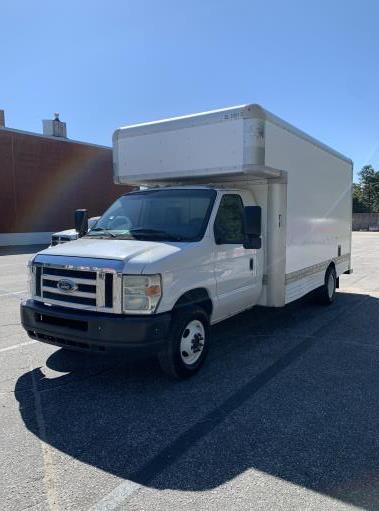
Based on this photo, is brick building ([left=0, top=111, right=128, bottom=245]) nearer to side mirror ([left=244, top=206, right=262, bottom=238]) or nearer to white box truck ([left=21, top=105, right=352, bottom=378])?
white box truck ([left=21, top=105, right=352, bottom=378])

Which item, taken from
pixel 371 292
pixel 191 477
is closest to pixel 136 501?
pixel 191 477

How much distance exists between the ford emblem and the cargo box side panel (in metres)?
3.15

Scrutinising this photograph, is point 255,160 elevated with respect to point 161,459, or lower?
elevated

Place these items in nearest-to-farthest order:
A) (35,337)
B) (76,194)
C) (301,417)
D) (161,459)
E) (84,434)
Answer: (161,459)
(84,434)
(301,417)
(35,337)
(76,194)

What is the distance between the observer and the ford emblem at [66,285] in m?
4.75

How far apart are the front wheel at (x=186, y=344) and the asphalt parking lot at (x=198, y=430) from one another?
0.17 metres

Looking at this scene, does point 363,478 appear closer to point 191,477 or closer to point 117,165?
point 191,477

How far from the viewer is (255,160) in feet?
19.8

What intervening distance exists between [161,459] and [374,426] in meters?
1.94

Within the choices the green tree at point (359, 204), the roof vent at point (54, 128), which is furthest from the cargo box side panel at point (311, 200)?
the green tree at point (359, 204)

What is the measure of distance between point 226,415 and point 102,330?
141 cm

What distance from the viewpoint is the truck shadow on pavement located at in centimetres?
341

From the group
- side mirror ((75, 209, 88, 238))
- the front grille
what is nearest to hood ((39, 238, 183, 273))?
the front grille

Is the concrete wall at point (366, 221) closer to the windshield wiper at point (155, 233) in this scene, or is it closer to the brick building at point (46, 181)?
Answer: the brick building at point (46, 181)
